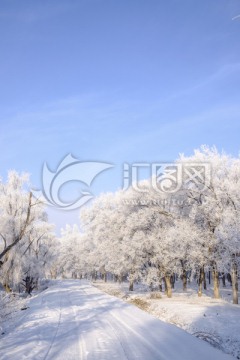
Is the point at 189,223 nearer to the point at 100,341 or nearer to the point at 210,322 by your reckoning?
the point at 210,322

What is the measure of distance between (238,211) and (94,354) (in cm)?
1885

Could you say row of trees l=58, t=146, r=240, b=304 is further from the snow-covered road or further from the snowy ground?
the snow-covered road

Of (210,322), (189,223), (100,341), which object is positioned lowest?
(210,322)

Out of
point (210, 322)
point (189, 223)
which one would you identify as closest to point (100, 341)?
point (210, 322)

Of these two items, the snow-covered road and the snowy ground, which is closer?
the snow-covered road

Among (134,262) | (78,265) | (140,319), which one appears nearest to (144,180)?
(134,262)

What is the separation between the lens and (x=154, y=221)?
122 feet

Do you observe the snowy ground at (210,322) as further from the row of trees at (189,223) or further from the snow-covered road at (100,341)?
the row of trees at (189,223)

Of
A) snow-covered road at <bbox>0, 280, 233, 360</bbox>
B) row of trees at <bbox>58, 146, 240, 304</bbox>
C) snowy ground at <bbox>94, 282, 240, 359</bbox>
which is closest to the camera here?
snow-covered road at <bbox>0, 280, 233, 360</bbox>

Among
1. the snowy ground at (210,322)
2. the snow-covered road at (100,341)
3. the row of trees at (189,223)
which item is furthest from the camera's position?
the row of trees at (189,223)

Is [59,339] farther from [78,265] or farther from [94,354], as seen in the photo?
[78,265]

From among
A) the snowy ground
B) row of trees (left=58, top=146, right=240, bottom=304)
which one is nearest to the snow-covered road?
the snowy ground

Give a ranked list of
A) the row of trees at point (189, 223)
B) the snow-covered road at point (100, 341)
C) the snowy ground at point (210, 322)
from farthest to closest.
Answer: the row of trees at point (189, 223) < the snowy ground at point (210, 322) < the snow-covered road at point (100, 341)

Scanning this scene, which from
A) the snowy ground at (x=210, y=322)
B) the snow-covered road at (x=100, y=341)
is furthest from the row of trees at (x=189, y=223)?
the snow-covered road at (x=100, y=341)
